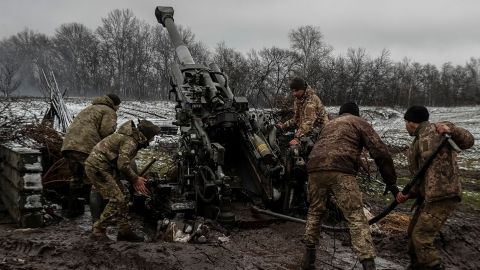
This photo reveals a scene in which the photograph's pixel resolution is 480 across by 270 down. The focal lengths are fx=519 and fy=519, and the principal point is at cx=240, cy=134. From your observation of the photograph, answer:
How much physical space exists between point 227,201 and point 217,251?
5.17 feet

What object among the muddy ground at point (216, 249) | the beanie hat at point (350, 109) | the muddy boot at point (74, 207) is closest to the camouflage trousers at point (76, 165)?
the muddy boot at point (74, 207)

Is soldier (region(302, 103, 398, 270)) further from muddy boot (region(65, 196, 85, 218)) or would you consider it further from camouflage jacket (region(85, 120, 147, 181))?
muddy boot (region(65, 196, 85, 218))

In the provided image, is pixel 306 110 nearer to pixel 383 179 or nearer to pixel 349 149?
pixel 349 149

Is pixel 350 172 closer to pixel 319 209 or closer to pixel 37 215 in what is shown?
pixel 319 209

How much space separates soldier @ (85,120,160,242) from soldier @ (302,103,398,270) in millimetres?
2278

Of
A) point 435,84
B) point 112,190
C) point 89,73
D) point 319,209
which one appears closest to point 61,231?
point 112,190

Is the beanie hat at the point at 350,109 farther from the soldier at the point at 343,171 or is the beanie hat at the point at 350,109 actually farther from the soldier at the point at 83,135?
the soldier at the point at 83,135

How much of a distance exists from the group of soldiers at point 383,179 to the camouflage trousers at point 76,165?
3729mm

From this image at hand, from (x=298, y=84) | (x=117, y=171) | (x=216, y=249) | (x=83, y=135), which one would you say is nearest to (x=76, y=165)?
(x=83, y=135)

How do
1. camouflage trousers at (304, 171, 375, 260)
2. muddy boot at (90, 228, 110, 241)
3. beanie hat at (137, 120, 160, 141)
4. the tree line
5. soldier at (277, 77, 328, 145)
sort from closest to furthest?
camouflage trousers at (304, 171, 375, 260)
muddy boot at (90, 228, 110, 241)
beanie hat at (137, 120, 160, 141)
soldier at (277, 77, 328, 145)
the tree line

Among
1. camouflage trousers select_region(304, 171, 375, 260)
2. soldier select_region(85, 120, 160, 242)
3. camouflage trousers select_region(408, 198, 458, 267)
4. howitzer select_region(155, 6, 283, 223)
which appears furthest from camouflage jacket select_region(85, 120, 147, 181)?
camouflage trousers select_region(408, 198, 458, 267)

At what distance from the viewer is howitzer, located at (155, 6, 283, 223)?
24.7ft

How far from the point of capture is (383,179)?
220 inches

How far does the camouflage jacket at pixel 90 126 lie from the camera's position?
305 inches
